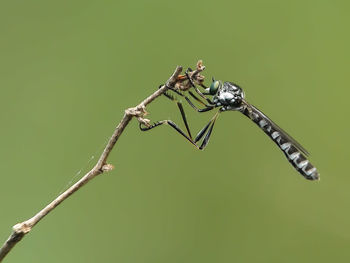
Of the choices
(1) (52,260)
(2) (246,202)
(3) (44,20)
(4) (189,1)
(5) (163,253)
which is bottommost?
(1) (52,260)

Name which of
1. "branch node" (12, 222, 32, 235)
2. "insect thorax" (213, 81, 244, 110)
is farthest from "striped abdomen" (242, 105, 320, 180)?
"branch node" (12, 222, 32, 235)

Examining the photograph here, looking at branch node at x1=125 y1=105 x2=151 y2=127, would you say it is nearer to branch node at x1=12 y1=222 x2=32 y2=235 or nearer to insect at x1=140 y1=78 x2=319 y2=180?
branch node at x1=12 y1=222 x2=32 y2=235

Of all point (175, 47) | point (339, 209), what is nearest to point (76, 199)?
point (175, 47)

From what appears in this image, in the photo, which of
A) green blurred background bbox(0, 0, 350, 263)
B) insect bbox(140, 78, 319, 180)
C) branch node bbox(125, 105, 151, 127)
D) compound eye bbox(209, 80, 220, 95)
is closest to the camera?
branch node bbox(125, 105, 151, 127)

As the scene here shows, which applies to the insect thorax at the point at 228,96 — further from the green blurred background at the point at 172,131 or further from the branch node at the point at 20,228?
the branch node at the point at 20,228

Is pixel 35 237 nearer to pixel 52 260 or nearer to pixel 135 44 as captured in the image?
pixel 52 260

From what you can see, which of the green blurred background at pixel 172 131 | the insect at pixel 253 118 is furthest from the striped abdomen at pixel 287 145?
the green blurred background at pixel 172 131

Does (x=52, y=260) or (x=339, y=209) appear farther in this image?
(x=339, y=209)
